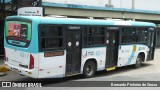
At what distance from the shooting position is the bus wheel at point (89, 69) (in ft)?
44.5

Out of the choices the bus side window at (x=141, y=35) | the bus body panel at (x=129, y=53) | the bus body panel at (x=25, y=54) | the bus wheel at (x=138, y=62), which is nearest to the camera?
the bus body panel at (x=25, y=54)

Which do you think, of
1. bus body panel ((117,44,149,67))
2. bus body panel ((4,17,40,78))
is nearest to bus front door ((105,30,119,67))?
bus body panel ((117,44,149,67))

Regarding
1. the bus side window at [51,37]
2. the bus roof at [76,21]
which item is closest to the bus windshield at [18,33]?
the bus roof at [76,21]

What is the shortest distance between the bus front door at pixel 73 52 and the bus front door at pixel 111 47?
1.97m

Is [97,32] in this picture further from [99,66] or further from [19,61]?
[19,61]

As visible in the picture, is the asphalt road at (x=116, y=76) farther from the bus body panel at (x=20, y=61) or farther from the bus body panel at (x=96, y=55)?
the bus body panel at (x=20, y=61)

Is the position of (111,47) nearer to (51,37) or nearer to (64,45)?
(64,45)

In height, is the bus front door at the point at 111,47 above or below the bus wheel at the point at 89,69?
above

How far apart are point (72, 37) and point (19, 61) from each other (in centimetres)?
234

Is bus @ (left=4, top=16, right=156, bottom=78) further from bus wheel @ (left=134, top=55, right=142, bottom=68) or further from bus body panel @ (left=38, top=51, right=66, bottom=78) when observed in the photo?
bus wheel @ (left=134, top=55, right=142, bottom=68)

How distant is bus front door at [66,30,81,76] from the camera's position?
12602mm

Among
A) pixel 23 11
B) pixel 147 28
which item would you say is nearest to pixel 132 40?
pixel 147 28

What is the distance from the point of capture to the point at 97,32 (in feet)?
46.1

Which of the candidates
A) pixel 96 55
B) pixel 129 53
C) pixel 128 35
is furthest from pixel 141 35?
pixel 96 55
